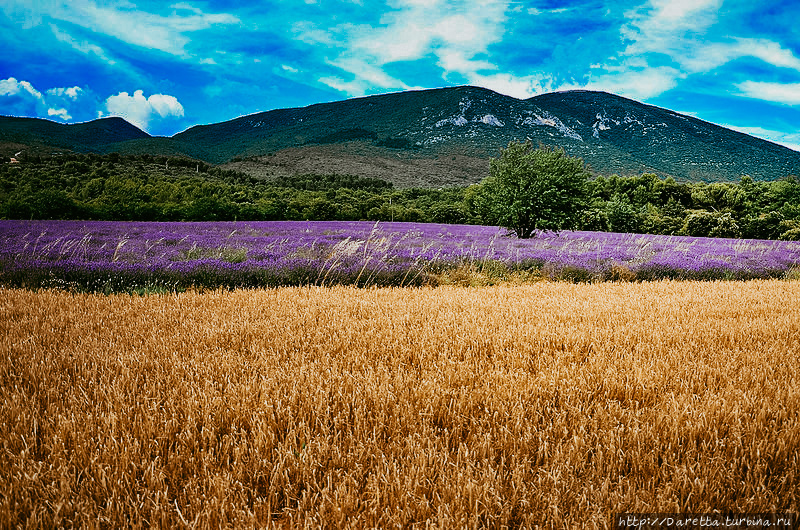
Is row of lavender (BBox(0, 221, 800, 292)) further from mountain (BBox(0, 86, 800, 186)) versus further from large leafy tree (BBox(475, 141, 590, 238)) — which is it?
mountain (BBox(0, 86, 800, 186))

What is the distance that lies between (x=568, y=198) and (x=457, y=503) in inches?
575

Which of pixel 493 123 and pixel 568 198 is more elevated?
pixel 493 123

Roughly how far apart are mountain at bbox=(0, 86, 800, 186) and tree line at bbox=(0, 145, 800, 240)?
103 ft

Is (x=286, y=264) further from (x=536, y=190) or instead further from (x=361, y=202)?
(x=361, y=202)

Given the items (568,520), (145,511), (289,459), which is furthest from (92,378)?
(568,520)

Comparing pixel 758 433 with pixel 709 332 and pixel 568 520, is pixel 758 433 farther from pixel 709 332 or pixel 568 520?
pixel 709 332

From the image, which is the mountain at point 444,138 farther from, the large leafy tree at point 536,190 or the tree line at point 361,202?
the large leafy tree at point 536,190

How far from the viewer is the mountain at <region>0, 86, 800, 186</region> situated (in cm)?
7788

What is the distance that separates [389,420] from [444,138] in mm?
104296

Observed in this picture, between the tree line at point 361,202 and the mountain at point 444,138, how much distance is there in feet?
103

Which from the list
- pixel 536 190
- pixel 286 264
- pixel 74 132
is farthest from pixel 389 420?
pixel 74 132

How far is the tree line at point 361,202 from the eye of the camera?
17359mm

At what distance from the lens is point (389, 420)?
6.63 feet

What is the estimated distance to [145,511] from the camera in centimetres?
140
